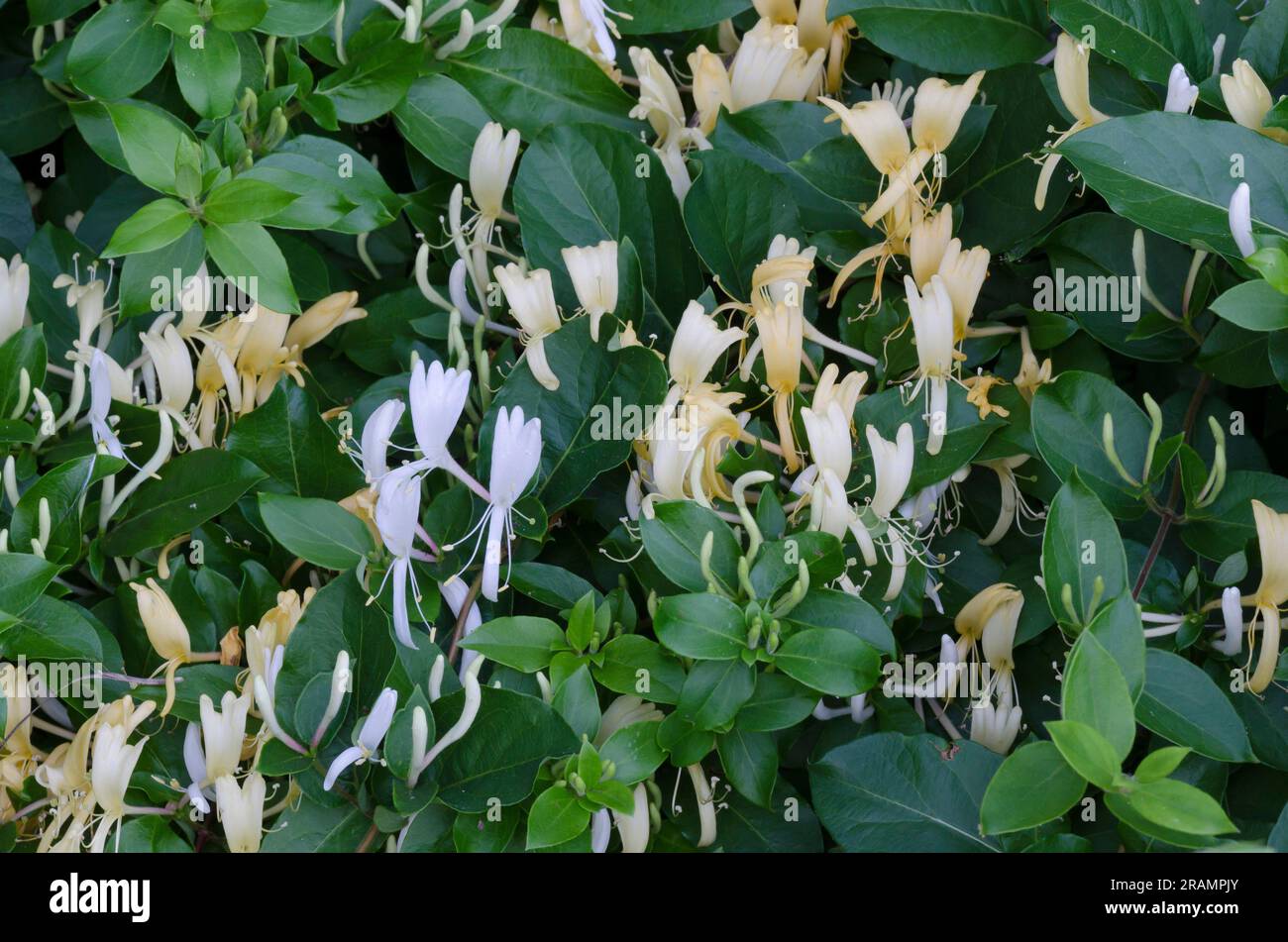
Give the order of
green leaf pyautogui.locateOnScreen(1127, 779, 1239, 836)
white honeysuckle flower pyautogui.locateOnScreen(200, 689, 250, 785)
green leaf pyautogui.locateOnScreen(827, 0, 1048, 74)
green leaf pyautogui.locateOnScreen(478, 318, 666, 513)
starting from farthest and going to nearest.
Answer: green leaf pyautogui.locateOnScreen(827, 0, 1048, 74), green leaf pyautogui.locateOnScreen(478, 318, 666, 513), white honeysuckle flower pyautogui.locateOnScreen(200, 689, 250, 785), green leaf pyautogui.locateOnScreen(1127, 779, 1239, 836)

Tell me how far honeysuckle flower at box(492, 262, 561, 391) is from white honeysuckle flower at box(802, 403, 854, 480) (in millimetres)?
191

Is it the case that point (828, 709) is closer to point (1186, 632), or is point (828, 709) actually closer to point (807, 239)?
point (1186, 632)

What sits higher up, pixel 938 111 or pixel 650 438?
pixel 938 111


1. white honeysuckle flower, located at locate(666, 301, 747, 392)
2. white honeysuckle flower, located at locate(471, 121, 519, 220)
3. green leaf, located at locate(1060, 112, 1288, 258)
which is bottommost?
white honeysuckle flower, located at locate(666, 301, 747, 392)

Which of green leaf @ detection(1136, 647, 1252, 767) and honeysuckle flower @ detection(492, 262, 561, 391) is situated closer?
green leaf @ detection(1136, 647, 1252, 767)

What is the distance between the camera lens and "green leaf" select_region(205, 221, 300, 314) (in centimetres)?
90

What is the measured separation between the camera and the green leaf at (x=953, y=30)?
1.00m

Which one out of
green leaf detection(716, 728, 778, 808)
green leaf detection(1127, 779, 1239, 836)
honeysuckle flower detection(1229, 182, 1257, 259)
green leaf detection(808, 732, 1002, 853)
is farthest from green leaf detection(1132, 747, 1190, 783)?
honeysuckle flower detection(1229, 182, 1257, 259)

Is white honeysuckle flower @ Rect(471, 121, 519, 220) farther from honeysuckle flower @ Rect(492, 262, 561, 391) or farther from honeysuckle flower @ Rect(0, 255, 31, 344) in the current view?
honeysuckle flower @ Rect(0, 255, 31, 344)

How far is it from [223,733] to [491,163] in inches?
18.7

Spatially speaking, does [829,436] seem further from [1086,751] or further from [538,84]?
[538,84]

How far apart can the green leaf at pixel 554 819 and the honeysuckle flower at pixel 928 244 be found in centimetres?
41

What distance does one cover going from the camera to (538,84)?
3.59 feet

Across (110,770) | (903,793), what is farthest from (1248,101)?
(110,770)
